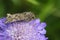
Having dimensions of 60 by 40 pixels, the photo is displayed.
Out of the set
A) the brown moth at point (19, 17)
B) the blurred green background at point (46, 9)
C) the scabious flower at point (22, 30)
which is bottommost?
the scabious flower at point (22, 30)

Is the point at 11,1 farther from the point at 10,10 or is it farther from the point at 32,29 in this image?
the point at 32,29

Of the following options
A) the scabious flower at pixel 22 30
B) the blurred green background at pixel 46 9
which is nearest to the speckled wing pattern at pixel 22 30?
the scabious flower at pixel 22 30

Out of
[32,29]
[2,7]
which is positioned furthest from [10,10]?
[32,29]

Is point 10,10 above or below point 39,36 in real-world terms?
above

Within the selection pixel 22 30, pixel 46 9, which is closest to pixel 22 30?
pixel 22 30

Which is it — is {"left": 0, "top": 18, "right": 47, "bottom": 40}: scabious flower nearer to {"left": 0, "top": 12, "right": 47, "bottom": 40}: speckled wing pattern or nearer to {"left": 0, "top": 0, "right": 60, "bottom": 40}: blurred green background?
{"left": 0, "top": 12, "right": 47, "bottom": 40}: speckled wing pattern

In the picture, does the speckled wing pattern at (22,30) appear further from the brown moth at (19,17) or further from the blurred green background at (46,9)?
the blurred green background at (46,9)
